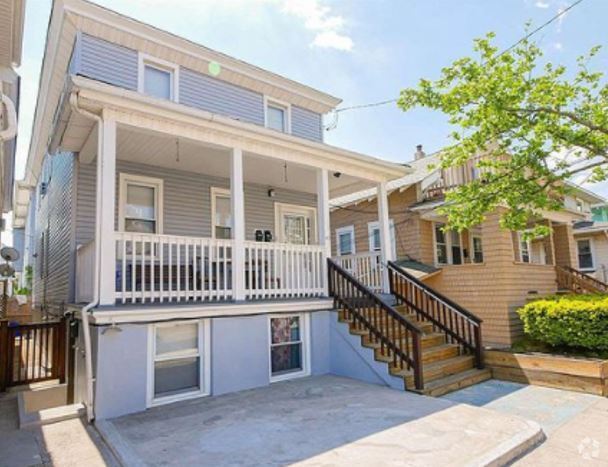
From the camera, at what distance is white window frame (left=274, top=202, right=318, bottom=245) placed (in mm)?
10734

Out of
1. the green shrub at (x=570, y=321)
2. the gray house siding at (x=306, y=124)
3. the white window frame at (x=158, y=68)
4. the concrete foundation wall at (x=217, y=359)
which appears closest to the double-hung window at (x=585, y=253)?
the green shrub at (x=570, y=321)

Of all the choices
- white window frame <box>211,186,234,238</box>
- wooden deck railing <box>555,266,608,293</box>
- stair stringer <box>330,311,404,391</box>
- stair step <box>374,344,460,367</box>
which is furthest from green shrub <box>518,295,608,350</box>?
white window frame <box>211,186,234,238</box>

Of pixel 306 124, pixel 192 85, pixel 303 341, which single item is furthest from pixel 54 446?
pixel 306 124

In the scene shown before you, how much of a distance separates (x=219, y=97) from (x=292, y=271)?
5151 millimetres

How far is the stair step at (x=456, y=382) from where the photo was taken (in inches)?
241

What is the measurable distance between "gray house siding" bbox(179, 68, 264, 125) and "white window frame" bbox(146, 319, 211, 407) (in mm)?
5533

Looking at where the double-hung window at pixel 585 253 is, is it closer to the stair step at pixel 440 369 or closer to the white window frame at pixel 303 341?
the stair step at pixel 440 369

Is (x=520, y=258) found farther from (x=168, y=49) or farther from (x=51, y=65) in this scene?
(x=51, y=65)

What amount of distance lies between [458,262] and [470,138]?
5293mm

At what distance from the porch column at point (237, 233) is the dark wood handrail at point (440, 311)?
11.8 feet

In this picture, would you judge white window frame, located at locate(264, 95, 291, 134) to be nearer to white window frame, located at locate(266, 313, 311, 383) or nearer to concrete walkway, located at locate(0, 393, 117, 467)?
white window frame, located at locate(266, 313, 311, 383)

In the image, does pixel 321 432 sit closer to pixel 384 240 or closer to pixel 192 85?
pixel 384 240

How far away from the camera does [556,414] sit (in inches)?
212

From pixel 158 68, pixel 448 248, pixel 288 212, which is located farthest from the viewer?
pixel 448 248
